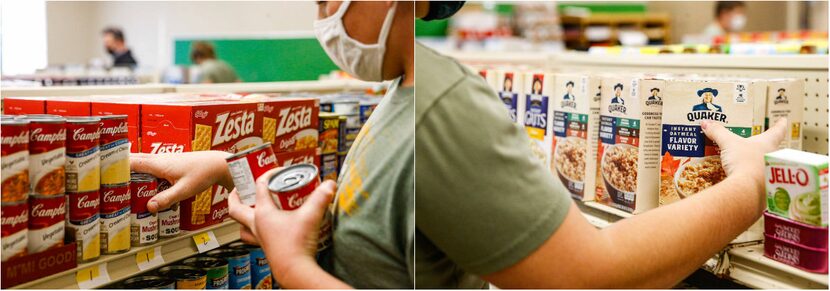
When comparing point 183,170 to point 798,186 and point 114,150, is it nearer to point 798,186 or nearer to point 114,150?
point 114,150

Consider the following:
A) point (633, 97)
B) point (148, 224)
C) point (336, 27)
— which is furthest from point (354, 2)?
point (633, 97)

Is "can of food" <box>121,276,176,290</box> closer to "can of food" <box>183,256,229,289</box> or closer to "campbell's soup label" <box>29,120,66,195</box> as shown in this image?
"can of food" <box>183,256,229,289</box>

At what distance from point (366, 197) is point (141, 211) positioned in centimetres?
69

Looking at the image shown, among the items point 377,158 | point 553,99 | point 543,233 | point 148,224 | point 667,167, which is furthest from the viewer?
point 553,99

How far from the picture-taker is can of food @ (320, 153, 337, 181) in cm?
233

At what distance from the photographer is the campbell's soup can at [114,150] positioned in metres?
1.65

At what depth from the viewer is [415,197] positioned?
1.30 m

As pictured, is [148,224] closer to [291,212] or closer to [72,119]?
[72,119]

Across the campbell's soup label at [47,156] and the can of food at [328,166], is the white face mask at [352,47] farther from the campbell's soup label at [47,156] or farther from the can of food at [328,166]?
the can of food at [328,166]

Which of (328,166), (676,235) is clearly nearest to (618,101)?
(676,235)

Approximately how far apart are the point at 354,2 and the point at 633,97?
3.29ft

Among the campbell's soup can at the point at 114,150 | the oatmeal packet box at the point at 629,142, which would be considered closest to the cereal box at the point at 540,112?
the oatmeal packet box at the point at 629,142

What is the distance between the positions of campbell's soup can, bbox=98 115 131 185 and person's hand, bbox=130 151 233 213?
11cm

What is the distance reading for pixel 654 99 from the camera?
2029 mm
